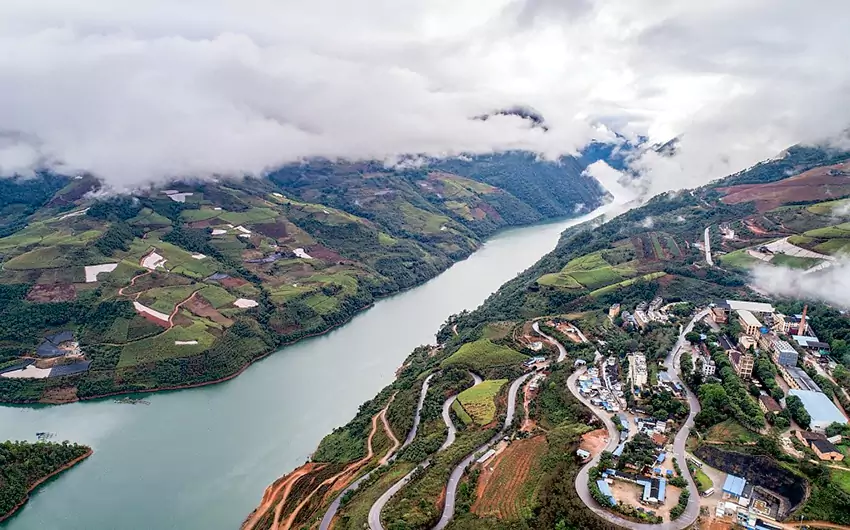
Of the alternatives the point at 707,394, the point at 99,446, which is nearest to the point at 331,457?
the point at 99,446

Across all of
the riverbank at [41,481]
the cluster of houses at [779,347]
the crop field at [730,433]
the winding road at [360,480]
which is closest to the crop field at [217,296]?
the riverbank at [41,481]

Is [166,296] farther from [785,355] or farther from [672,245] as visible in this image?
[785,355]

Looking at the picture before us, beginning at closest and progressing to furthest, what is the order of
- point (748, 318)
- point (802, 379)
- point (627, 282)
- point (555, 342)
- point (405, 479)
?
point (405, 479) → point (802, 379) → point (748, 318) → point (555, 342) → point (627, 282)

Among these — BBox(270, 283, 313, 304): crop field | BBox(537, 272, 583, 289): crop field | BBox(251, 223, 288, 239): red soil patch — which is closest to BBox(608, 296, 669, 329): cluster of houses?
BBox(537, 272, 583, 289): crop field

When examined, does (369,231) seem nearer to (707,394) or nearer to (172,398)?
(172,398)

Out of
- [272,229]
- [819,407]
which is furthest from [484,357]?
[272,229]

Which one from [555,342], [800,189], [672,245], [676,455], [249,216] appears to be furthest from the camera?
[249,216]
